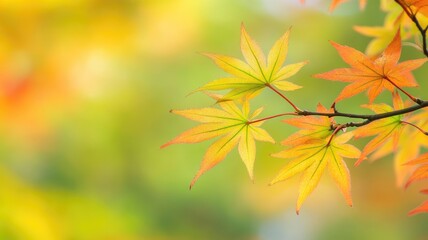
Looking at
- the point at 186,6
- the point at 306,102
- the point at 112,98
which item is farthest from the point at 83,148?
the point at 306,102

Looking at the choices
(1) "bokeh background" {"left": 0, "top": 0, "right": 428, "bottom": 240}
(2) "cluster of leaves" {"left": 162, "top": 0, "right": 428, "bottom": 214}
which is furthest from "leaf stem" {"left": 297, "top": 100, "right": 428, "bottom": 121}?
(1) "bokeh background" {"left": 0, "top": 0, "right": 428, "bottom": 240}

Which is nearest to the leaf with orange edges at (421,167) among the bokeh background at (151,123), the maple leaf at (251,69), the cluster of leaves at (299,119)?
the cluster of leaves at (299,119)

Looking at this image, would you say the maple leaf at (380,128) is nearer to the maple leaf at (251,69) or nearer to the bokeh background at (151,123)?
the maple leaf at (251,69)

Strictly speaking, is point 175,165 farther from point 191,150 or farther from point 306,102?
point 306,102

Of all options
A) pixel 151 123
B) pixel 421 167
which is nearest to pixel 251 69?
pixel 421 167

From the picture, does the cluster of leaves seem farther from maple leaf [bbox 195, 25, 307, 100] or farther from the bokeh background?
the bokeh background

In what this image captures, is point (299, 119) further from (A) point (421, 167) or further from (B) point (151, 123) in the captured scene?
(B) point (151, 123)
